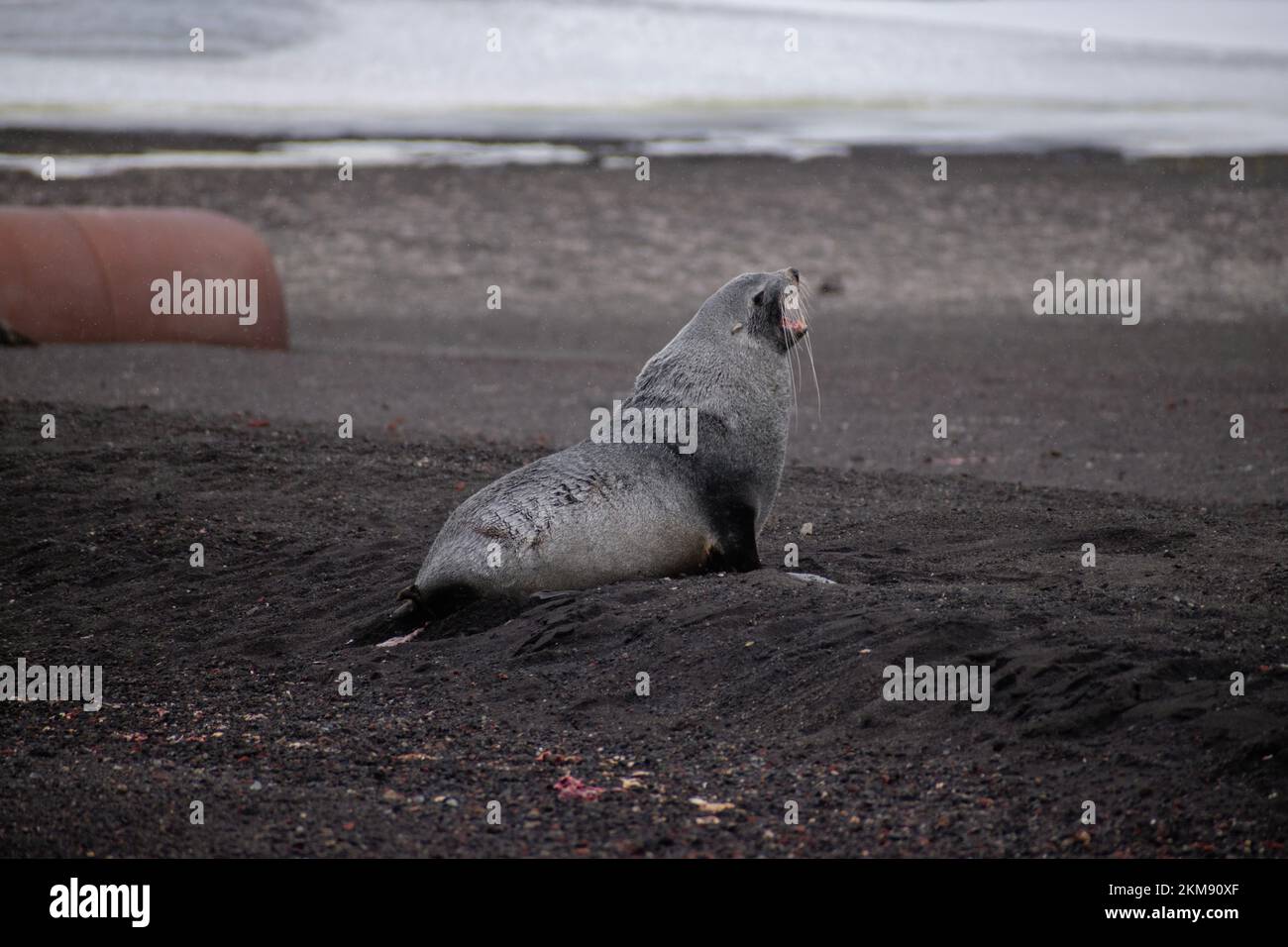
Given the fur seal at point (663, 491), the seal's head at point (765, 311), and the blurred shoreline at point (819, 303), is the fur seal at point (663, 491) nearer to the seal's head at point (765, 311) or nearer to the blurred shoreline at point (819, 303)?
the seal's head at point (765, 311)

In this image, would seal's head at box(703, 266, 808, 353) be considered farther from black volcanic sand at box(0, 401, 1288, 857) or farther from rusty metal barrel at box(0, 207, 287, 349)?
rusty metal barrel at box(0, 207, 287, 349)

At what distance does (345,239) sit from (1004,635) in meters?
25.3

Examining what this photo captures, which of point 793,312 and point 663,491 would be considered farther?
point 793,312

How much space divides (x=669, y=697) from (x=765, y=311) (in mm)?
2731

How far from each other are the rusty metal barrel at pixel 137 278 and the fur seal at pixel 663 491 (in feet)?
46.8

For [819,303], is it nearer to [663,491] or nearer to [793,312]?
[793,312]

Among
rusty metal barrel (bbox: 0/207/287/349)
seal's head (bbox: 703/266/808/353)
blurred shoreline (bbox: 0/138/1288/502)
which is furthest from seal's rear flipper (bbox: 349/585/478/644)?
rusty metal barrel (bbox: 0/207/287/349)

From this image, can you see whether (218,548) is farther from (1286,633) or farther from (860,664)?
(1286,633)

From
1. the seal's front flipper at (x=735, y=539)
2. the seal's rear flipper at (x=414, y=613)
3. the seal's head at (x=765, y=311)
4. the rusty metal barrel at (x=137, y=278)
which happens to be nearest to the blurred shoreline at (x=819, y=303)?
the rusty metal barrel at (x=137, y=278)

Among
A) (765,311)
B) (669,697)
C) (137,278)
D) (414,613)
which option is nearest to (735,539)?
(765,311)

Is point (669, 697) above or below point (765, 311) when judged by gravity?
below

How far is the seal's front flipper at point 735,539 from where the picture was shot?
7.81 metres

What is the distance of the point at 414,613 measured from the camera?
25.2 feet

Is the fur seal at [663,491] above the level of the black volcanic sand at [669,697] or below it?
above
